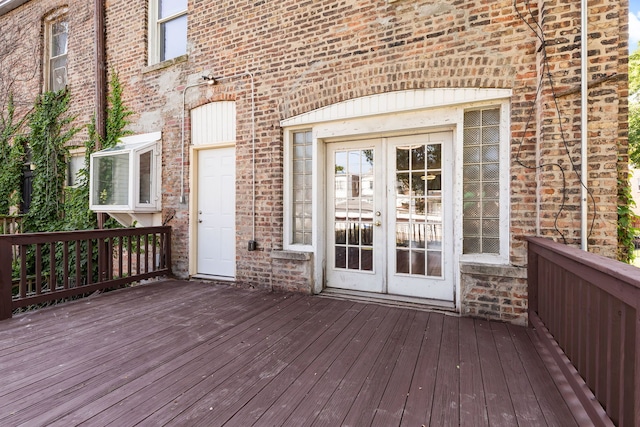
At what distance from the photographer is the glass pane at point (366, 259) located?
3.90 metres

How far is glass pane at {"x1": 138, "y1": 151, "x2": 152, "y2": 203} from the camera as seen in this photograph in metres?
4.91

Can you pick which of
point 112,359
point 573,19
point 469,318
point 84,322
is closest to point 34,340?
point 84,322

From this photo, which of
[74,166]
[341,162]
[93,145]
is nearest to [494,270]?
[341,162]

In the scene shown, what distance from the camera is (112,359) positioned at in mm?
2301

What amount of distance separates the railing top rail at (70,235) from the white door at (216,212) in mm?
669

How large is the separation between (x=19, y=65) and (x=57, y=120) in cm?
218

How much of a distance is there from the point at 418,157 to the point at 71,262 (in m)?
6.22

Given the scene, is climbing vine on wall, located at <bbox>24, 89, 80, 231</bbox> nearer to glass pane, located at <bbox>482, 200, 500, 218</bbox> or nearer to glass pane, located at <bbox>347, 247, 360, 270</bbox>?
glass pane, located at <bbox>347, 247, 360, 270</bbox>

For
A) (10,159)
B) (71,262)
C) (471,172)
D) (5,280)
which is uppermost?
(10,159)

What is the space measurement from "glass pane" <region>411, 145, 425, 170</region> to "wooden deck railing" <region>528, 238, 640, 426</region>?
59.1 inches

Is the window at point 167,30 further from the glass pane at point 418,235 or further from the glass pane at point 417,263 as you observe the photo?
the glass pane at point 417,263

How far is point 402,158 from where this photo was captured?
12.3 ft

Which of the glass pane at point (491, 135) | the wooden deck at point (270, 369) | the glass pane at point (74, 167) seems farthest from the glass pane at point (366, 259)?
the glass pane at point (74, 167)

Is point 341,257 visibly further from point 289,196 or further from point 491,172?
point 491,172
